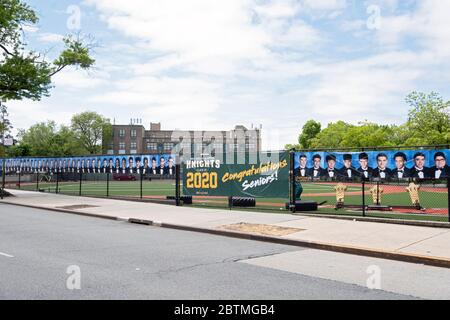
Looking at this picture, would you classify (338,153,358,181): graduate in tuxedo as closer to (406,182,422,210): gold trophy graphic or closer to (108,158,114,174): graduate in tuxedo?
(406,182,422,210): gold trophy graphic

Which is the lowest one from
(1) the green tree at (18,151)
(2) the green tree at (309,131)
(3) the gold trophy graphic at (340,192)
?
(3) the gold trophy graphic at (340,192)

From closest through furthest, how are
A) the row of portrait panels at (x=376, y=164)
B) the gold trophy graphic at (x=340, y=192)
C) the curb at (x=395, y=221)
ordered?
the curb at (x=395, y=221)
the row of portrait panels at (x=376, y=164)
the gold trophy graphic at (x=340, y=192)

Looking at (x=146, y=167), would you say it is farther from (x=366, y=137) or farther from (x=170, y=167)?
(x=366, y=137)

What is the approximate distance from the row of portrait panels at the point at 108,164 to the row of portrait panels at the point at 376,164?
7.82 meters

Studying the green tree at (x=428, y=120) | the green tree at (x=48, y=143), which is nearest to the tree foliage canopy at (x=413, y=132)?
the green tree at (x=428, y=120)

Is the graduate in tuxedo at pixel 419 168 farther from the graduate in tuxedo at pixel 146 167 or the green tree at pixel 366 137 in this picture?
the green tree at pixel 366 137

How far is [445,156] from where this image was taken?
45.6 ft

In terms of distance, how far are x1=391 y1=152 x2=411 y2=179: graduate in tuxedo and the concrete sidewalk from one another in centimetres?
272

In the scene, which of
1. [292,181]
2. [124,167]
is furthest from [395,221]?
[124,167]

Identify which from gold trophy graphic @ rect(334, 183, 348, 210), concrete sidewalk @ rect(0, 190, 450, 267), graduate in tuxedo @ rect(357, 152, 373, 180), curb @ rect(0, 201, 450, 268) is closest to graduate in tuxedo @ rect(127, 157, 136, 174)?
concrete sidewalk @ rect(0, 190, 450, 267)

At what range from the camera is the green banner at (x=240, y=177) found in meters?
16.3

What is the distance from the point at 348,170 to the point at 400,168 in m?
1.88
